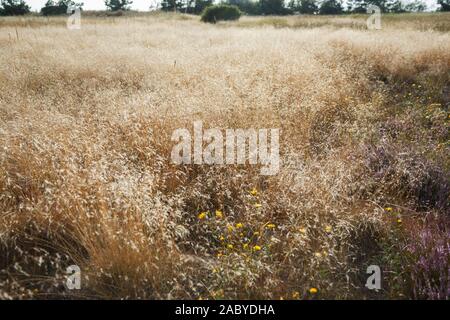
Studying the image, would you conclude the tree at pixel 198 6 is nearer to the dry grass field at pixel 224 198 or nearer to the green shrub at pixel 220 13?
the green shrub at pixel 220 13

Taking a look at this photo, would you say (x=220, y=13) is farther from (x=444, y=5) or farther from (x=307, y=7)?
(x=444, y=5)

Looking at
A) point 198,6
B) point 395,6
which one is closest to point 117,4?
point 198,6

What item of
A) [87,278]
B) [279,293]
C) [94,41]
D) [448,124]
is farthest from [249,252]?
[94,41]

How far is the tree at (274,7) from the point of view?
4503cm

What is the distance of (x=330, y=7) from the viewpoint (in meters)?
43.6

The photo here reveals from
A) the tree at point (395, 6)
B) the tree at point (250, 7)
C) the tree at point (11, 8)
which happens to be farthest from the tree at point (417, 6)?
the tree at point (11, 8)

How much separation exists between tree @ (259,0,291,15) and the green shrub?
18.4m

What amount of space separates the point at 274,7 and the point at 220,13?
2057 centimetres

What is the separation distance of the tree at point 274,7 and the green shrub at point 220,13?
18.4 meters

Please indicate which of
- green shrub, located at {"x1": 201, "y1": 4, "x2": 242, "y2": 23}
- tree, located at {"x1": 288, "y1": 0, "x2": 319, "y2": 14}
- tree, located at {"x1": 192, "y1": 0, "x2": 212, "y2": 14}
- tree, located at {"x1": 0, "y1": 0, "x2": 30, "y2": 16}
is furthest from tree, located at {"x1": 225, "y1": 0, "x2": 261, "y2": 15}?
tree, located at {"x1": 0, "y1": 0, "x2": 30, "y2": 16}

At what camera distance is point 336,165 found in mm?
3445

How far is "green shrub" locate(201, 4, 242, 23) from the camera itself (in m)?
27.1
